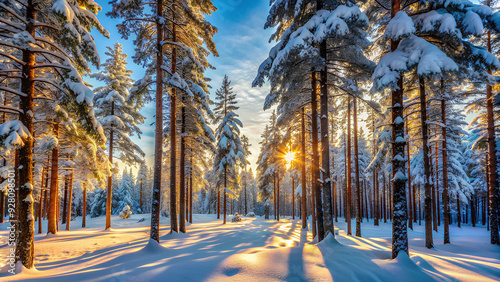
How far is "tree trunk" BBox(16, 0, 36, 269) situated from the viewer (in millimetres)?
5892

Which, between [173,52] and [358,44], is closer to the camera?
[358,44]

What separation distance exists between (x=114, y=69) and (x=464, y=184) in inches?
1515

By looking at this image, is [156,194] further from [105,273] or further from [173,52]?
[173,52]

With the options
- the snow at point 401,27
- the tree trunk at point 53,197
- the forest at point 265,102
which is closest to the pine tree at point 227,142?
the forest at point 265,102

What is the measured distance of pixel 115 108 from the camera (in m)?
17.4

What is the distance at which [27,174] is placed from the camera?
20.2 ft

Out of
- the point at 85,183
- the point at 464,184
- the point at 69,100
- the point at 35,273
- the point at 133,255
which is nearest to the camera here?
the point at 35,273

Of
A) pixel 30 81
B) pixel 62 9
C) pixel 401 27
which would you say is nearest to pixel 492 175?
pixel 401 27

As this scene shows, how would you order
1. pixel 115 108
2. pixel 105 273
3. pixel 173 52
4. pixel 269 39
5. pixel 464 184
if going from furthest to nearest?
pixel 464 184
pixel 115 108
pixel 173 52
pixel 269 39
pixel 105 273

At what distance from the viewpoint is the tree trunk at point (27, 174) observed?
5892mm

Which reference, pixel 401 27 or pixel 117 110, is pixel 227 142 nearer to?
pixel 117 110

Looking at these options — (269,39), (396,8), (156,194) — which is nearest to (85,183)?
(156,194)

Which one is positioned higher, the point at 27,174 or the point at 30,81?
the point at 30,81

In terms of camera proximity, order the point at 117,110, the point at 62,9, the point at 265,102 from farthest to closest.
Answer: the point at 117,110, the point at 265,102, the point at 62,9
